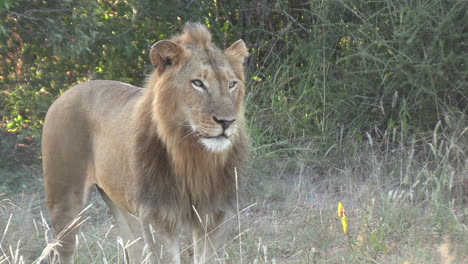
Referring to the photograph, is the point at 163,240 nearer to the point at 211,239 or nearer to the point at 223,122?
the point at 211,239

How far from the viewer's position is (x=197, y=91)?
3.76m

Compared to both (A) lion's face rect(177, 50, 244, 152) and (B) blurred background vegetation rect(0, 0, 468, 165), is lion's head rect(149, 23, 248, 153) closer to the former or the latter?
(A) lion's face rect(177, 50, 244, 152)

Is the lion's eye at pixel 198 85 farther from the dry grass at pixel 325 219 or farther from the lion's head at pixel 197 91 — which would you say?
the dry grass at pixel 325 219

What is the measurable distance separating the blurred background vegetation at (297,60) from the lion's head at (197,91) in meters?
2.07

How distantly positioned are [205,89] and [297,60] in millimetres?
3711

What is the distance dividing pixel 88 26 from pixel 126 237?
84.8 inches

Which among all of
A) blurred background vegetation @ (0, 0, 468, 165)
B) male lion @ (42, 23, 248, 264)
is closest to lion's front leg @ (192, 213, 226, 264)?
male lion @ (42, 23, 248, 264)

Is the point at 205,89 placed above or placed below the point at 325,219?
above

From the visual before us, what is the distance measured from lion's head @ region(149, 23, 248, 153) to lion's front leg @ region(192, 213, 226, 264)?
390 mm

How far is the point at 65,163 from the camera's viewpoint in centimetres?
467

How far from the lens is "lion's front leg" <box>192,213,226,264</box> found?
13.0 ft

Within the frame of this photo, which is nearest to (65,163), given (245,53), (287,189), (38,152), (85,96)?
(85,96)

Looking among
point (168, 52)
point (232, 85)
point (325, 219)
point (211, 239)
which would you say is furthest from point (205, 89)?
point (325, 219)

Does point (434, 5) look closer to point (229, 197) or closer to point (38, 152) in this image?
point (229, 197)
